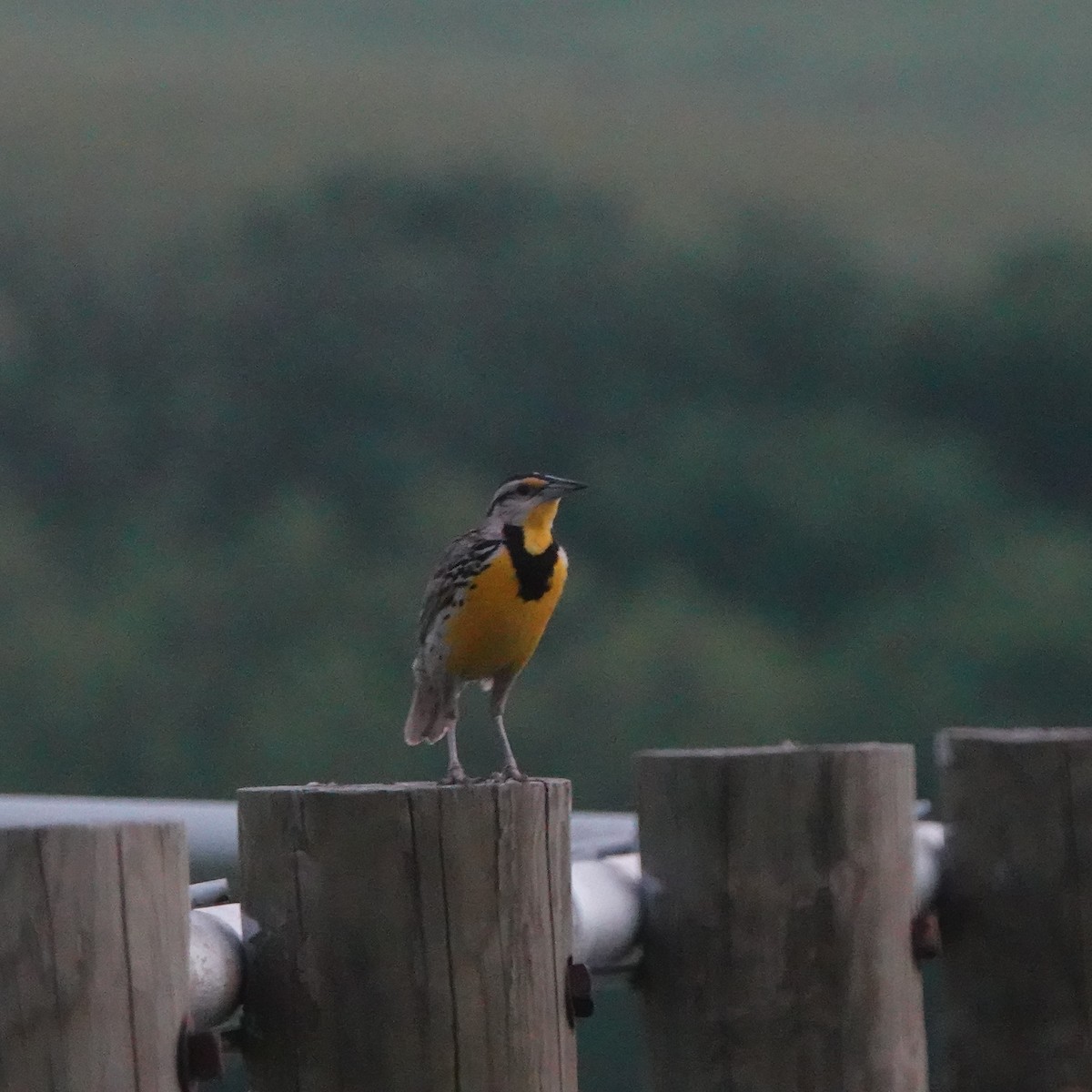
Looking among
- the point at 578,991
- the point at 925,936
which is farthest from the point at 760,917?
the point at 578,991

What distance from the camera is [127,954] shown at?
205 centimetres

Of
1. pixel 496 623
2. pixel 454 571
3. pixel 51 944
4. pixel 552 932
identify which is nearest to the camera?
pixel 51 944

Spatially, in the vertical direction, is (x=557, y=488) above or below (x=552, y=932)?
above

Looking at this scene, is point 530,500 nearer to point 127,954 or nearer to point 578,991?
point 578,991

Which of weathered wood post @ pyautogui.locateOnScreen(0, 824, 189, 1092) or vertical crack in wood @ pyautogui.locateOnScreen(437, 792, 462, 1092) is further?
vertical crack in wood @ pyautogui.locateOnScreen(437, 792, 462, 1092)

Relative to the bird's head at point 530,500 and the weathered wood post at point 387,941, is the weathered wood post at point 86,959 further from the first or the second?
the bird's head at point 530,500

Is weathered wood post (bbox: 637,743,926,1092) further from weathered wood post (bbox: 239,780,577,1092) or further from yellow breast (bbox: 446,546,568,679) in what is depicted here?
yellow breast (bbox: 446,546,568,679)

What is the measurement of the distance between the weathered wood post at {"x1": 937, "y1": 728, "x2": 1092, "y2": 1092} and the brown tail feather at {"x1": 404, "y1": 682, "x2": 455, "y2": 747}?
38.1 inches

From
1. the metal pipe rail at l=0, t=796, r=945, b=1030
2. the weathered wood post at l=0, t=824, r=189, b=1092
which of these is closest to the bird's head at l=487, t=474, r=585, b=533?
the metal pipe rail at l=0, t=796, r=945, b=1030

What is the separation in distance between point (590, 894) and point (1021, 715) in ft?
30.4

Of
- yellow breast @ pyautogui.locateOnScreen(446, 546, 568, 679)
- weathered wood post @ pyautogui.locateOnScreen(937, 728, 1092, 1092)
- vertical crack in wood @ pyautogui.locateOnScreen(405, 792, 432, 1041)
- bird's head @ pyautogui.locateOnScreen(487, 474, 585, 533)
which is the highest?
bird's head @ pyautogui.locateOnScreen(487, 474, 585, 533)

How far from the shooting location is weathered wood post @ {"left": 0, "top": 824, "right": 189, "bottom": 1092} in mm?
1993

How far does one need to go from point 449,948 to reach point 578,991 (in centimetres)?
24

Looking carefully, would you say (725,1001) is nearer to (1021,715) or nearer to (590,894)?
(590,894)
